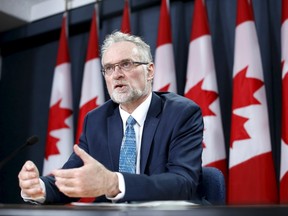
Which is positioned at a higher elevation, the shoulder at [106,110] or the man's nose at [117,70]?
the man's nose at [117,70]

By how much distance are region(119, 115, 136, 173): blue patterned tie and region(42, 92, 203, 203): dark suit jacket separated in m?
0.02

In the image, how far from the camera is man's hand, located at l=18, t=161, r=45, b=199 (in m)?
1.36

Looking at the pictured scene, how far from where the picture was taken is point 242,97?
279 centimetres

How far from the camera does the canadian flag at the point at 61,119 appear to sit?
3.69 m

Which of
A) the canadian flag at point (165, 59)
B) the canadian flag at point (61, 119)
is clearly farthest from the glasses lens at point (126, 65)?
the canadian flag at point (61, 119)

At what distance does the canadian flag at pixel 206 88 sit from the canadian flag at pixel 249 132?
121mm

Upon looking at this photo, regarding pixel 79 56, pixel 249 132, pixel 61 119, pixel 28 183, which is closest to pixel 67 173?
pixel 28 183

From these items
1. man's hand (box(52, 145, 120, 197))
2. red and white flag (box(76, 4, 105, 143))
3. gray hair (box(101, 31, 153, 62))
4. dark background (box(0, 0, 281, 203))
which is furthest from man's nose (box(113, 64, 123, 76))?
red and white flag (box(76, 4, 105, 143))

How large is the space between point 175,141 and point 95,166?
2.24 ft

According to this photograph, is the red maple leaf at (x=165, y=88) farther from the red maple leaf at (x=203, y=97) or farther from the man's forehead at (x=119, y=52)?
the man's forehead at (x=119, y=52)

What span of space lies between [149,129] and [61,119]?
86.4 inches

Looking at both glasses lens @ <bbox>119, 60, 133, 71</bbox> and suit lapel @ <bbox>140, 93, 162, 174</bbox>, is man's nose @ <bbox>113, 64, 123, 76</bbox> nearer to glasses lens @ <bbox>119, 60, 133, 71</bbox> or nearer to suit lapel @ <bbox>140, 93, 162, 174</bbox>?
glasses lens @ <bbox>119, 60, 133, 71</bbox>

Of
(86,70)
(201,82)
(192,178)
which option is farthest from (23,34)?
(192,178)

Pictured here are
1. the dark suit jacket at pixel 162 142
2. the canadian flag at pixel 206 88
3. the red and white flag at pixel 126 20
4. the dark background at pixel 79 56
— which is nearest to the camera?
the dark suit jacket at pixel 162 142
